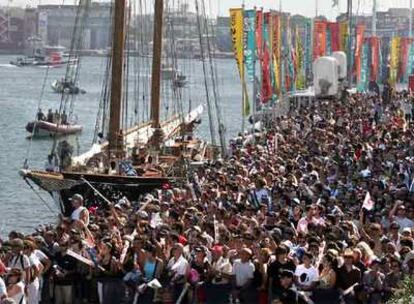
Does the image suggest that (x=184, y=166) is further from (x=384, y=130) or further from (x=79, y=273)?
(x=79, y=273)

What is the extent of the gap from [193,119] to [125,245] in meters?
34.4

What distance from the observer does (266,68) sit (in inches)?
1826

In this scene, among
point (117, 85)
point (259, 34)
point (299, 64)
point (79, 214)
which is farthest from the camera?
point (299, 64)

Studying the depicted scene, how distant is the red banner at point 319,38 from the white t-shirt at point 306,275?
48.3 metres

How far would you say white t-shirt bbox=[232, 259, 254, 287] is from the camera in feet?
53.0

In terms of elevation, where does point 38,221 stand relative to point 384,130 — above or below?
below

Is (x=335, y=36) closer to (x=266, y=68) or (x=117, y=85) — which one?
(x=266, y=68)

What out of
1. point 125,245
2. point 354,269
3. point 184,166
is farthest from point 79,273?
point 184,166

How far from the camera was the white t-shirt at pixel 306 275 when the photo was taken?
15.7m

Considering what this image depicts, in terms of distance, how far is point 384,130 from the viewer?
34594 mm

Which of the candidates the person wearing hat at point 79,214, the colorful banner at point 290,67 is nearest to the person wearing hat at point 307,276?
the person wearing hat at point 79,214

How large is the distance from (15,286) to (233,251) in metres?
3.00

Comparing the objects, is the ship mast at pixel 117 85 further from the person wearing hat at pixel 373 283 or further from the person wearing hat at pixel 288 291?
the person wearing hat at pixel 373 283

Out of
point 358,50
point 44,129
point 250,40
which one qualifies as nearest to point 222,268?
point 250,40
